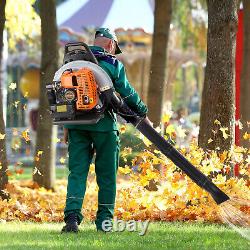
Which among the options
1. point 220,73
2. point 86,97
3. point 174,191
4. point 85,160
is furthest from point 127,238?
point 220,73

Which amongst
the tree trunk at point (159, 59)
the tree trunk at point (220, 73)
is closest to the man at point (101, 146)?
the tree trunk at point (220, 73)

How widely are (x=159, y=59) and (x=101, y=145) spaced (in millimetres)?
6460

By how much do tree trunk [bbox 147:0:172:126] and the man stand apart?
6142 millimetres

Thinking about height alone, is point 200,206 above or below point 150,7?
below

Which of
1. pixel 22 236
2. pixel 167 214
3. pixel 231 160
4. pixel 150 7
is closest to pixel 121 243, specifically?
pixel 22 236

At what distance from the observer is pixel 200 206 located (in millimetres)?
9445

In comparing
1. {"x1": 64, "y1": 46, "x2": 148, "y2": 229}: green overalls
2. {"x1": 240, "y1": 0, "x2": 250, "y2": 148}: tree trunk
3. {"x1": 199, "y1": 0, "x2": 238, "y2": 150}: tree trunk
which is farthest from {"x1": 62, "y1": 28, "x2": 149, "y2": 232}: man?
{"x1": 240, "y1": 0, "x2": 250, "y2": 148}: tree trunk

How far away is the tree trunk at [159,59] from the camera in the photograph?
14.1 metres

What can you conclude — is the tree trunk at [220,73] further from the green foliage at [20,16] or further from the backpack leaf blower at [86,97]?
the green foliage at [20,16]

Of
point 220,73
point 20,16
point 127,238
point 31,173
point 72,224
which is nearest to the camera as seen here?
point 127,238

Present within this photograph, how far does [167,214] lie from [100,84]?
2.38 metres

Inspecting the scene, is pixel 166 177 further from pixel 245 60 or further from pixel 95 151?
pixel 245 60

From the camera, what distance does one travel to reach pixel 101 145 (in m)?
7.82

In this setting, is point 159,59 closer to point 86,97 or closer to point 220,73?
point 220,73
